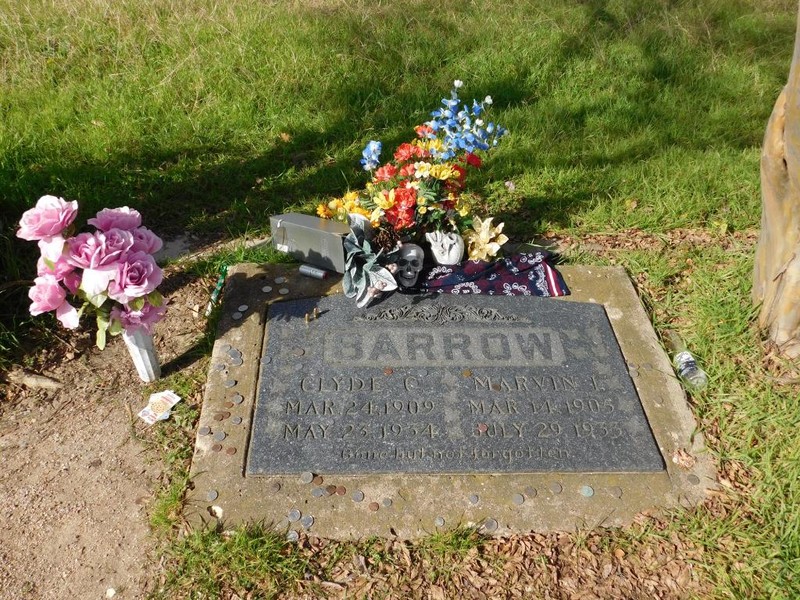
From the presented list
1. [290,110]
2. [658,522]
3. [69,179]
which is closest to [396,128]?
[290,110]

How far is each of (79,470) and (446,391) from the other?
153cm

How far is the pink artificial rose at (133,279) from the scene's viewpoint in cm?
248

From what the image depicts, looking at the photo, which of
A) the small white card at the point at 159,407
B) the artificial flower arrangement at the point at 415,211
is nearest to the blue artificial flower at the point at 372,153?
the artificial flower arrangement at the point at 415,211

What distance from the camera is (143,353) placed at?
2.92 metres

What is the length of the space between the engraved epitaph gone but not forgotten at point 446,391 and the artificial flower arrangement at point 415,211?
0.62 feet

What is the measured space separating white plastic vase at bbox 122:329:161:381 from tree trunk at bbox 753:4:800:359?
2.90 m

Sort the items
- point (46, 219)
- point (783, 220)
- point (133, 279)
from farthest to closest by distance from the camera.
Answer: point (783, 220) → point (133, 279) → point (46, 219)

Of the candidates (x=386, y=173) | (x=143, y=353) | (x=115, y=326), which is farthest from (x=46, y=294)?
(x=386, y=173)

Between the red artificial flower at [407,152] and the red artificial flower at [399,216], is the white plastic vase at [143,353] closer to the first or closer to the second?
the red artificial flower at [399,216]

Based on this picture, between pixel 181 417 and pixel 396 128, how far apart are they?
3.03 m

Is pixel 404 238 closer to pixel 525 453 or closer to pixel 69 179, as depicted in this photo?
pixel 525 453

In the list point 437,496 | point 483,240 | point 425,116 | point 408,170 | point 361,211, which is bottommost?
point 425,116

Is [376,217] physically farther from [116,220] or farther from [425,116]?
[425,116]

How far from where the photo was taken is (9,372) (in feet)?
10.1
